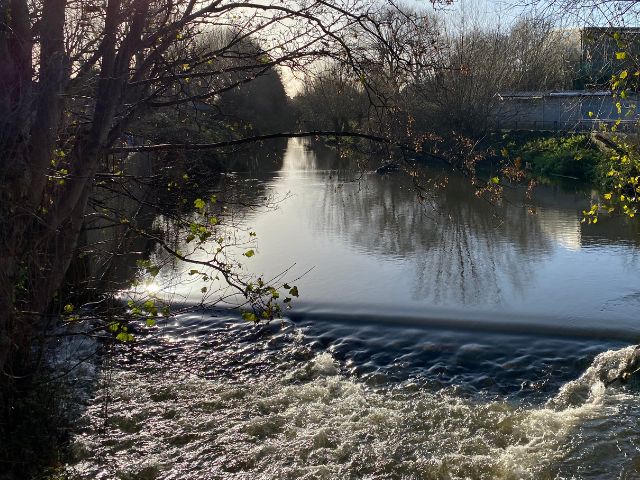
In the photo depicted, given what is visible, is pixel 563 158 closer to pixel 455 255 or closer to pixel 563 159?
pixel 563 159

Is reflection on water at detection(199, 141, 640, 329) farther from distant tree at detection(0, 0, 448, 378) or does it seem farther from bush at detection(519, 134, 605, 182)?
bush at detection(519, 134, 605, 182)

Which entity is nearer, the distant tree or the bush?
the distant tree

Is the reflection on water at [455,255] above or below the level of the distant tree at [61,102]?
below

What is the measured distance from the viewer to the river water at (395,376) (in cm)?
514

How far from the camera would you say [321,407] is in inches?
237

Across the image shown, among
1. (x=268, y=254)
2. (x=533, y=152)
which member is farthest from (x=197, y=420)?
(x=533, y=152)

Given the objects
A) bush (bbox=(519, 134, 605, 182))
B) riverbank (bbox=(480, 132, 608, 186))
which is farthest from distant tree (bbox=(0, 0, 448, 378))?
bush (bbox=(519, 134, 605, 182))

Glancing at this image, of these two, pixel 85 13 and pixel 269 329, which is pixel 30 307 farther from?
pixel 269 329

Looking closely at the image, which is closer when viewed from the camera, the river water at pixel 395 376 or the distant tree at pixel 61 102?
the distant tree at pixel 61 102

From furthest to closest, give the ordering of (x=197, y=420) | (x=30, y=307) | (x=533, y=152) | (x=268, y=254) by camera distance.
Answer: (x=533, y=152) → (x=268, y=254) → (x=197, y=420) → (x=30, y=307)

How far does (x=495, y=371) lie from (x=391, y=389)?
1.20 metres

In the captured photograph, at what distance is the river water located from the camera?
16.9 ft

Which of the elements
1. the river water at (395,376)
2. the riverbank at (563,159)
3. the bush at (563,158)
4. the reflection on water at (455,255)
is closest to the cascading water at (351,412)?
the river water at (395,376)

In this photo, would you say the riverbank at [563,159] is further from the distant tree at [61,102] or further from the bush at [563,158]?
the distant tree at [61,102]
